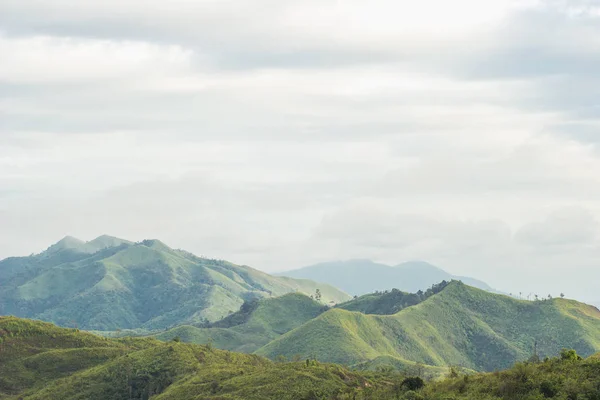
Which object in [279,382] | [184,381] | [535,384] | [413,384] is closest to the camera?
[535,384]

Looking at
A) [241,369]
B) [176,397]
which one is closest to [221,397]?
[176,397]

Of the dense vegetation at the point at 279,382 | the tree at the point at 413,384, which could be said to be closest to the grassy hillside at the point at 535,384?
the dense vegetation at the point at 279,382

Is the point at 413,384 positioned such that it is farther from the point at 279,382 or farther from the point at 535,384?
the point at 535,384

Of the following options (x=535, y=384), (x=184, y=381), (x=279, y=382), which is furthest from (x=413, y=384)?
(x=184, y=381)

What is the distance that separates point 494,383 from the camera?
385ft

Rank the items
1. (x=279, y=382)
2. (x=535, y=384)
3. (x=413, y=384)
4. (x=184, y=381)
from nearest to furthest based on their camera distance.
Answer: (x=535, y=384)
(x=413, y=384)
(x=279, y=382)
(x=184, y=381)

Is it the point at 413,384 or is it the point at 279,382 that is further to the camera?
the point at 279,382

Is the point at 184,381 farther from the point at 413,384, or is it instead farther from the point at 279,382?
the point at 413,384

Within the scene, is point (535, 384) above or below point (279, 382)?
above

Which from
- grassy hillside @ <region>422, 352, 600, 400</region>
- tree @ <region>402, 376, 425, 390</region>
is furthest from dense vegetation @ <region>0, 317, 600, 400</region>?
tree @ <region>402, 376, 425, 390</region>

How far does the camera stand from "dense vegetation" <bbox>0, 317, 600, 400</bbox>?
111m

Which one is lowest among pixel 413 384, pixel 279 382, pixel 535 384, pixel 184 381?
pixel 184 381

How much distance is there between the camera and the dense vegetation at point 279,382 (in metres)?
111

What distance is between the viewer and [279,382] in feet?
500
